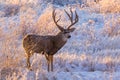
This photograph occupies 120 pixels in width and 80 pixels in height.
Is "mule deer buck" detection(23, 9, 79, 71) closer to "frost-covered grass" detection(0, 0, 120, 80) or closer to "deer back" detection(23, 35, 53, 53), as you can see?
"deer back" detection(23, 35, 53, 53)

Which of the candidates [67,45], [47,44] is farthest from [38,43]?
[67,45]

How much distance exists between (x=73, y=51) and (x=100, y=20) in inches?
147

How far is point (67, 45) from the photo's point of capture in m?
→ 12.2

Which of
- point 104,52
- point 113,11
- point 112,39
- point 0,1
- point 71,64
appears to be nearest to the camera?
point 71,64

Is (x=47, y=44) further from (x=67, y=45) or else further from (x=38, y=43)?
(x=67, y=45)

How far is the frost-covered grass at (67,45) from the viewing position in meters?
8.88

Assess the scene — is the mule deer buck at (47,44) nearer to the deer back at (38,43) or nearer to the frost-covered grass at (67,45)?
the deer back at (38,43)

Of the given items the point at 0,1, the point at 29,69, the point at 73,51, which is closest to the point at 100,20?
the point at 73,51

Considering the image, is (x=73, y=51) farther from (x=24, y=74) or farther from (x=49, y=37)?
(x=24, y=74)

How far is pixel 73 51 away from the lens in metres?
11.5

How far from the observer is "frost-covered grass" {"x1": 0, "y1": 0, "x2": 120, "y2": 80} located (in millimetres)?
8883

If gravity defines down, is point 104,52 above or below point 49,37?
below

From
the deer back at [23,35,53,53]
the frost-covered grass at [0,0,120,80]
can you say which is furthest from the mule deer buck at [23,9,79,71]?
the frost-covered grass at [0,0,120,80]

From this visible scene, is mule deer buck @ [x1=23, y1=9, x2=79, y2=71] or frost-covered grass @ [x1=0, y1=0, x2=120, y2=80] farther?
mule deer buck @ [x1=23, y1=9, x2=79, y2=71]
